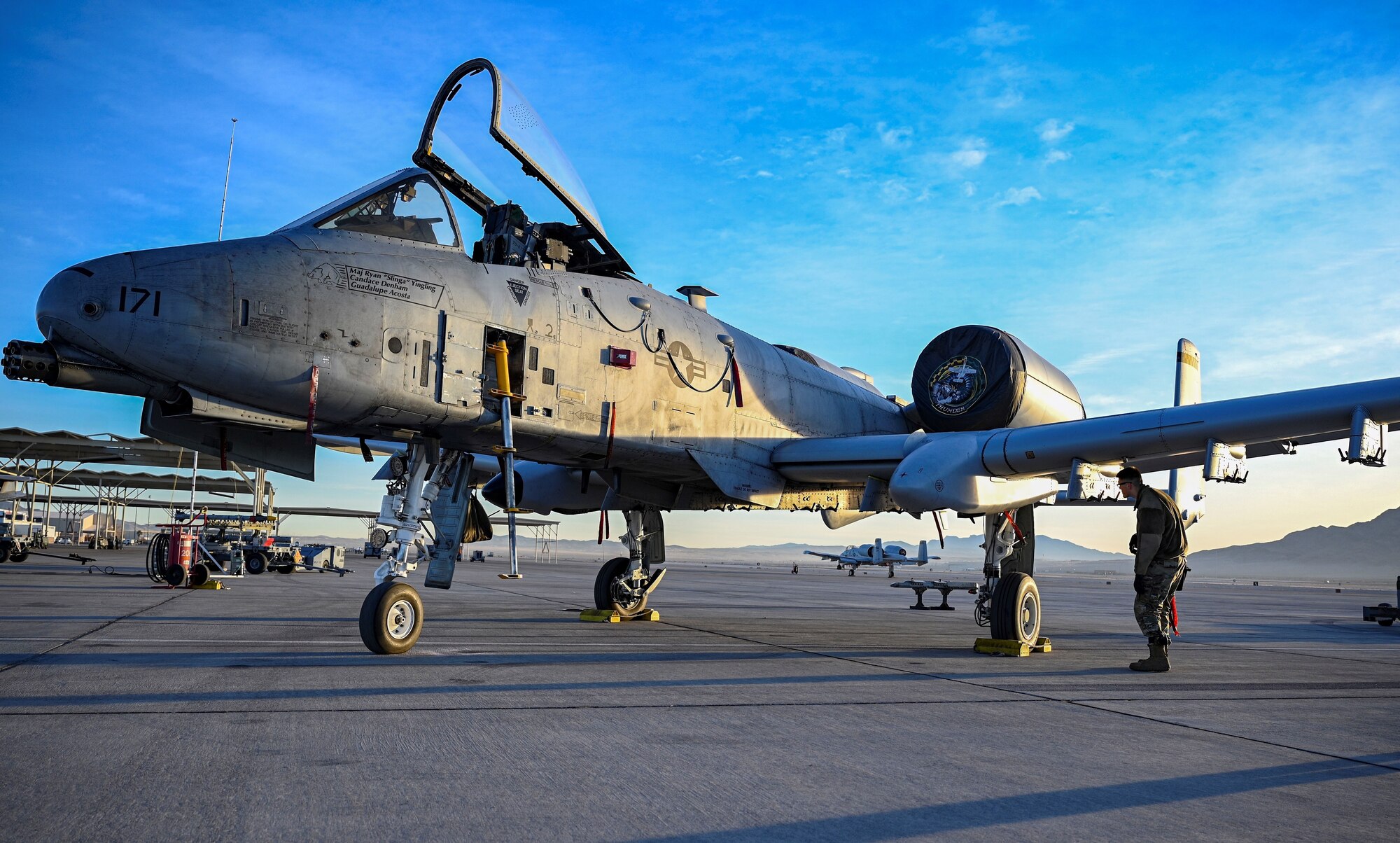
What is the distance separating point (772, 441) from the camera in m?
11.7

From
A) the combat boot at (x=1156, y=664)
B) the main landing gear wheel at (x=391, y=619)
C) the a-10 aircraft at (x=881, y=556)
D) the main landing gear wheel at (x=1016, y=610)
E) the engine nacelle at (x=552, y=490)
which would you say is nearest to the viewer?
the main landing gear wheel at (x=391, y=619)

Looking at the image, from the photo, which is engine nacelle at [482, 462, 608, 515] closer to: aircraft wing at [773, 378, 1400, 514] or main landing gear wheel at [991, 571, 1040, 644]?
aircraft wing at [773, 378, 1400, 514]

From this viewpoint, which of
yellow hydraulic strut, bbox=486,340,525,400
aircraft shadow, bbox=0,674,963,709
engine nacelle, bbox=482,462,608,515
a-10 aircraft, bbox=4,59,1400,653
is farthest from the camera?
engine nacelle, bbox=482,462,608,515

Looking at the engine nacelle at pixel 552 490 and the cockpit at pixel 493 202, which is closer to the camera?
the cockpit at pixel 493 202

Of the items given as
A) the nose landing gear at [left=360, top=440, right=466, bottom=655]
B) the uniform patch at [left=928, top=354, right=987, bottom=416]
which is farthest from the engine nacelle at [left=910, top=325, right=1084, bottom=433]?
the nose landing gear at [left=360, top=440, right=466, bottom=655]

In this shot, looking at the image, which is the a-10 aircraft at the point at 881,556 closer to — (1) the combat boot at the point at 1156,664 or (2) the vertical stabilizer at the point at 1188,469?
(2) the vertical stabilizer at the point at 1188,469

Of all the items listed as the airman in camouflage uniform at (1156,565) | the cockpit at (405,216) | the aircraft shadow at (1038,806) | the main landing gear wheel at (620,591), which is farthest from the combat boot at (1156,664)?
the cockpit at (405,216)

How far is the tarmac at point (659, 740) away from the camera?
10.5ft

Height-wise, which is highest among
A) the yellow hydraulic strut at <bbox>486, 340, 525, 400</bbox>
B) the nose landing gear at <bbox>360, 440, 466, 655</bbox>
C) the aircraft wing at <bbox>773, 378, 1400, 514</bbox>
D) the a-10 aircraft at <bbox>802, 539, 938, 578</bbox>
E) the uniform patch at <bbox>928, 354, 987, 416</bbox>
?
the uniform patch at <bbox>928, 354, 987, 416</bbox>

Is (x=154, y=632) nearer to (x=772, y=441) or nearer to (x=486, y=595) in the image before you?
(x=772, y=441)

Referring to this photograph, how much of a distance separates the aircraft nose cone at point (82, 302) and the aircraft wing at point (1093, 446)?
7.60 meters

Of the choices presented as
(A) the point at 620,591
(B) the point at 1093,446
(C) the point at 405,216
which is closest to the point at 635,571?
(A) the point at 620,591

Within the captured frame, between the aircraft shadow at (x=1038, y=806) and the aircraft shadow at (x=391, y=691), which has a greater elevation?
the aircraft shadow at (x=1038, y=806)

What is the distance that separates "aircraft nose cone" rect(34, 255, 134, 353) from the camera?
21.6ft
